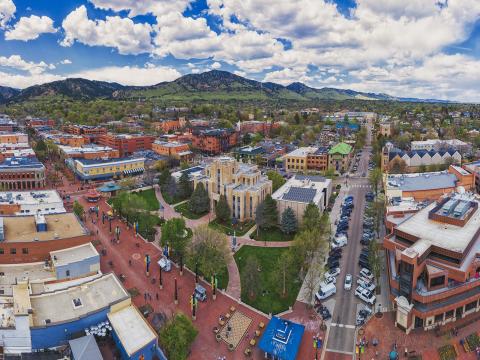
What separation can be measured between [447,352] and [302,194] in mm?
38078

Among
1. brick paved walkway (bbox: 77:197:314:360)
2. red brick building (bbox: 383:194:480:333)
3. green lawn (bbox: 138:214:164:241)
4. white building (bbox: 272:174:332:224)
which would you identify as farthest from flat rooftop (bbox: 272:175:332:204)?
brick paved walkway (bbox: 77:197:314:360)

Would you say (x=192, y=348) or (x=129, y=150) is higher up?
Answer: (x=129, y=150)

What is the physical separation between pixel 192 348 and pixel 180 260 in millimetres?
17820

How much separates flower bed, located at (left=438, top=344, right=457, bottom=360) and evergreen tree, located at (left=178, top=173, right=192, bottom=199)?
62297 mm

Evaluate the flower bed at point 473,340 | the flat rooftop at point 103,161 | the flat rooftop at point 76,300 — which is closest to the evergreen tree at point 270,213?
the flat rooftop at point 76,300

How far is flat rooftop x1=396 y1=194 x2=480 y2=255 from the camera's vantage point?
143 feet

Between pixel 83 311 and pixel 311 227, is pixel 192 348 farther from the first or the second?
pixel 311 227

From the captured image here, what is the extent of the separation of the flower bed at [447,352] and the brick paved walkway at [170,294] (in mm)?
12989

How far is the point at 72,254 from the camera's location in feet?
164

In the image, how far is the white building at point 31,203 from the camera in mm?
64625

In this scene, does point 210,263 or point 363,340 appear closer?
point 363,340

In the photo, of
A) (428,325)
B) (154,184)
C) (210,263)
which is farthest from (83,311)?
(154,184)

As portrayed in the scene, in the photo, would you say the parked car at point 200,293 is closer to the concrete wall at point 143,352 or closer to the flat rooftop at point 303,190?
the concrete wall at point 143,352

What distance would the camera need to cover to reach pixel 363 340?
38.8 meters
